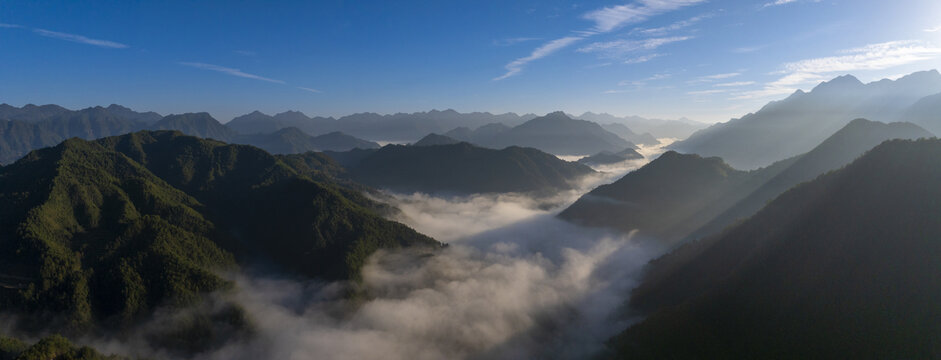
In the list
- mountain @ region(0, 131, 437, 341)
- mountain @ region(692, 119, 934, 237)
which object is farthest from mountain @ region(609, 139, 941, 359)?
mountain @ region(0, 131, 437, 341)

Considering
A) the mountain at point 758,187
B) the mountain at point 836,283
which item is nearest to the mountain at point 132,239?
the mountain at point 836,283

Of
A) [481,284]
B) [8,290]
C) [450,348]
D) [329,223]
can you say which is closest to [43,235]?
[8,290]

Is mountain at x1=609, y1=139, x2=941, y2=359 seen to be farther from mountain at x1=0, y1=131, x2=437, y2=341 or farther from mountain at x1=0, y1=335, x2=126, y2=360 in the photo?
mountain at x1=0, y1=131, x2=437, y2=341

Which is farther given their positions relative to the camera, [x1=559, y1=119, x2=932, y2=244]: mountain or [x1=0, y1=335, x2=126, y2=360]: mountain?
[x1=559, y1=119, x2=932, y2=244]: mountain

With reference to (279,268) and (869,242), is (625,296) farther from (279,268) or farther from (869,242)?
(279,268)

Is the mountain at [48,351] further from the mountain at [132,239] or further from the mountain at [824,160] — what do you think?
the mountain at [824,160]

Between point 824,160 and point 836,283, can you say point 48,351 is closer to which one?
point 836,283
